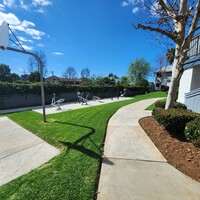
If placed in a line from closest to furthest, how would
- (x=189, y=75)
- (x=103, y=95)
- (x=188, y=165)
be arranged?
(x=188, y=165)
(x=189, y=75)
(x=103, y=95)

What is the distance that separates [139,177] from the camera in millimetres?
2734

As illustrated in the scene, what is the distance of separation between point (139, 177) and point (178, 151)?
5.18ft

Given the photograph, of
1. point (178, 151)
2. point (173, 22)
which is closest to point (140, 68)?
point (173, 22)

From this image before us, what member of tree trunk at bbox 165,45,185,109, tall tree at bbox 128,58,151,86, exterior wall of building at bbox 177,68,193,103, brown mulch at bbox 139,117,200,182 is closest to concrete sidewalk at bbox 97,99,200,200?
brown mulch at bbox 139,117,200,182

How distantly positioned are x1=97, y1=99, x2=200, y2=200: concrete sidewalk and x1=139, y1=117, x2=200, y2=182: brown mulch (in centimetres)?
16

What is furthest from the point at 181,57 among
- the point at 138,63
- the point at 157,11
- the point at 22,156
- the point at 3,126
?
the point at 138,63

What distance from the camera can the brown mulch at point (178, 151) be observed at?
3.01 m

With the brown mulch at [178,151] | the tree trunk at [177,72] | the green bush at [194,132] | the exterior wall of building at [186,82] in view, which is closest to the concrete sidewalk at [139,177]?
the brown mulch at [178,151]

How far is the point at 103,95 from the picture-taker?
65.9ft

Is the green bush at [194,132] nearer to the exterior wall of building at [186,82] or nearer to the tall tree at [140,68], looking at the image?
the exterior wall of building at [186,82]

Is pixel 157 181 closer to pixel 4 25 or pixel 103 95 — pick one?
pixel 4 25

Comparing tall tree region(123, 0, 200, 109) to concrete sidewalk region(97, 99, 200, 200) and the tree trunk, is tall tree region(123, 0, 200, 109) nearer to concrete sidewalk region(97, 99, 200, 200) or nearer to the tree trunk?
the tree trunk

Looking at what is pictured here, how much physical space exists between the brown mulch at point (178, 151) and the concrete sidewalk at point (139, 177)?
0.51 feet

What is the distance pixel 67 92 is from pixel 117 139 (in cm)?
1137
